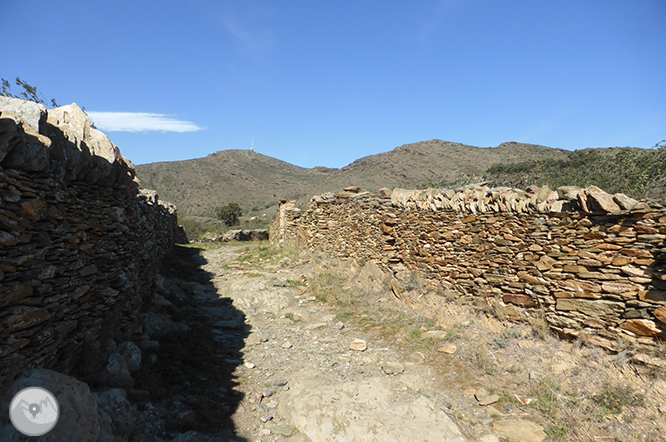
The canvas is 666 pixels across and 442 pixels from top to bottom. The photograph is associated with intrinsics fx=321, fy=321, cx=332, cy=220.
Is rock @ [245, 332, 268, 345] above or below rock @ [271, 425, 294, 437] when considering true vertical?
above

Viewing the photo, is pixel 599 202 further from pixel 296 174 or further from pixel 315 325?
pixel 296 174

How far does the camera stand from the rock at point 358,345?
642cm

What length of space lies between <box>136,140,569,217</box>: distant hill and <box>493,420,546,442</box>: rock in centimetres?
3141

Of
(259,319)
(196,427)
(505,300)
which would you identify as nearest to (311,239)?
(259,319)

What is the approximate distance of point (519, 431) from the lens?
3980mm

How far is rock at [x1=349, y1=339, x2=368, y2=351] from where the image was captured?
642 centimetres

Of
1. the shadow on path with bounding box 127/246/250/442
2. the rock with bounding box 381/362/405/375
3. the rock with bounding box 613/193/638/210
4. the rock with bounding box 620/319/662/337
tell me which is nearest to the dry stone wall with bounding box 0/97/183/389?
the shadow on path with bounding box 127/246/250/442

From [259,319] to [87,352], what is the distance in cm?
439

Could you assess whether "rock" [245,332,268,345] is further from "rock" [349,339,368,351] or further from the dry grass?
the dry grass

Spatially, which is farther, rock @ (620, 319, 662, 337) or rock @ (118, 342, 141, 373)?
rock @ (118, 342, 141, 373)

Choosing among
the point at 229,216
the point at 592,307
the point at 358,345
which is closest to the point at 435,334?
the point at 358,345

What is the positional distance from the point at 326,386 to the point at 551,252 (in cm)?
443

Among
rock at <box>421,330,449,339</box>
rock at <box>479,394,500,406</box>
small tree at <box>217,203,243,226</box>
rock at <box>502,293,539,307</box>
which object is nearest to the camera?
rock at <box>479,394,500,406</box>

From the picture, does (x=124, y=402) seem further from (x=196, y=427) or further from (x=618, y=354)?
(x=618, y=354)
